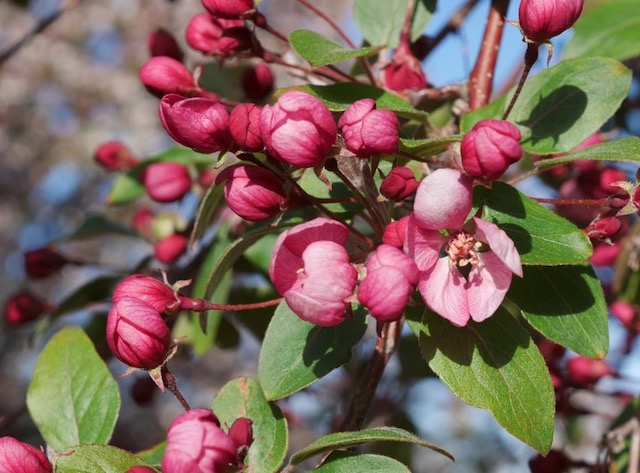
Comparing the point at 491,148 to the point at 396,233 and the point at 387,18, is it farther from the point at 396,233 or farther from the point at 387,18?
the point at 387,18

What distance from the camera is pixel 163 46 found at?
1983mm

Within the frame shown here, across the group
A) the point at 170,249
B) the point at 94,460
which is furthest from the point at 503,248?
the point at 170,249

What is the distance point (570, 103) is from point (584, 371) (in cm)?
84

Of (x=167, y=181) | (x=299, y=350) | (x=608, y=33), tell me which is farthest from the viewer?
(x=167, y=181)

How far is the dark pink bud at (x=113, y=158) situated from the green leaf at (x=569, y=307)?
1555 mm

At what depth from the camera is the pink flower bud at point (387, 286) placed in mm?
1061

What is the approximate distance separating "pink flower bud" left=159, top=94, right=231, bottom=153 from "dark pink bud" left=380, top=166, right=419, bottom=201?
0.78 ft

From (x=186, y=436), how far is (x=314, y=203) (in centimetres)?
41

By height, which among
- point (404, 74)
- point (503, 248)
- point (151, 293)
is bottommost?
point (151, 293)

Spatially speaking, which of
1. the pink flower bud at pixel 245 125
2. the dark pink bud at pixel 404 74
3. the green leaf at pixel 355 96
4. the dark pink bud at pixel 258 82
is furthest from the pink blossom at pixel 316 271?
the dark pink bud at pixel 258 82

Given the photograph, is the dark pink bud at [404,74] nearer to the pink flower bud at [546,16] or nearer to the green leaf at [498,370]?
the pink flower bud at [546,16]

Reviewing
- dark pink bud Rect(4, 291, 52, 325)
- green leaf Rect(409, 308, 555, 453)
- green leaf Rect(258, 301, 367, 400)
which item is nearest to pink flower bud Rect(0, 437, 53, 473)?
green leaf Rect(258, 301, 367, 400)

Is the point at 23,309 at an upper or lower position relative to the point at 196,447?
lower

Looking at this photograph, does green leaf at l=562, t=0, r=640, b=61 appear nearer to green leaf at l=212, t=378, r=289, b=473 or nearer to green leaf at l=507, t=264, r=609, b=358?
green leaf at l=507, t=264, r=609, b=358
